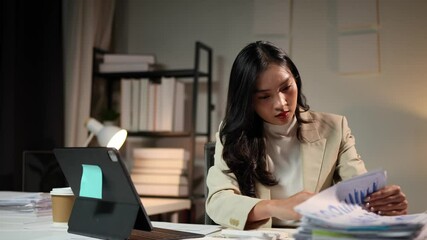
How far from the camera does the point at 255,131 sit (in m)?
1.56

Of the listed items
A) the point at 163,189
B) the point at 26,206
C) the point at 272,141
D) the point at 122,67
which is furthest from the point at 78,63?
A: the point at 272,141

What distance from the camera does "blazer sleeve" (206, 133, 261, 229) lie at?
1.25 metres

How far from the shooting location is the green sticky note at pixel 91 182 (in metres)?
1.10

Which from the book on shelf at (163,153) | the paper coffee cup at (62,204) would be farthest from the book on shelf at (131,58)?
the paper coffee cup at (62,204)

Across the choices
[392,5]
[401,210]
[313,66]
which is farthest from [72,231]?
[392,5]

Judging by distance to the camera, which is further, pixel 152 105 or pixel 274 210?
Answer: pixel 152 105

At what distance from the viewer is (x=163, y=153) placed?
2672mm

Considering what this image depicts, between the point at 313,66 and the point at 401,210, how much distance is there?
5.57 feet

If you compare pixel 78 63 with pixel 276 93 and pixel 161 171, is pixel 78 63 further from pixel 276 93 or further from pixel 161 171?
pixel 276 93

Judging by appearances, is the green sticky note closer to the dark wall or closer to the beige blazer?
the beige blazer

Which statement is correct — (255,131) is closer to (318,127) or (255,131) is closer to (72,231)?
(318,127)

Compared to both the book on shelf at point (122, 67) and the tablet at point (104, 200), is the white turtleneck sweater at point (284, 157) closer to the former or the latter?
the tablet at point (104, 200)

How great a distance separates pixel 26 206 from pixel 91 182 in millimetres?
539

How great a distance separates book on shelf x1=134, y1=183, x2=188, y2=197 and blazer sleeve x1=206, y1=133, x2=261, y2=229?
3.74 feet
